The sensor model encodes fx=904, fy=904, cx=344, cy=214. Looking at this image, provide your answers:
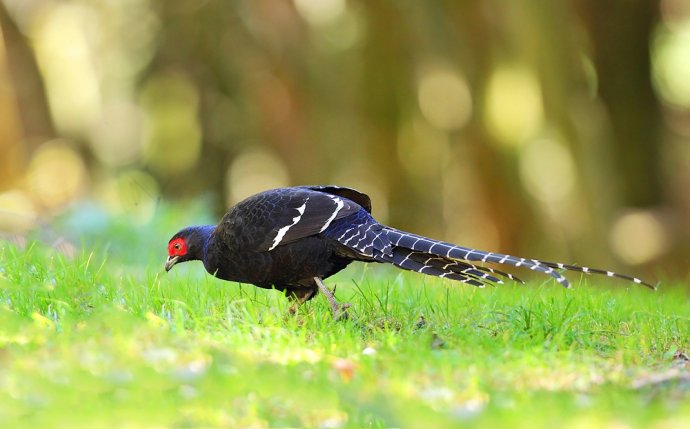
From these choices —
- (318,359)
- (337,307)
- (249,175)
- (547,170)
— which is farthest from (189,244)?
(249,175)

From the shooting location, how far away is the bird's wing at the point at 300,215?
245 inches

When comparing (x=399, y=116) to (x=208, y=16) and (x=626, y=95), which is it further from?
(x=208, y=16)

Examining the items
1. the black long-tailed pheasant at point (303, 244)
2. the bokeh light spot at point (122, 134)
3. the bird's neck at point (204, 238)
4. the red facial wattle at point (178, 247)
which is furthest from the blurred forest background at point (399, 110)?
the black long-tailed pheasant at point (303, 244)

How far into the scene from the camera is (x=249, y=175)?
20891 mm

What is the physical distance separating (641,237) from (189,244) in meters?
9.78

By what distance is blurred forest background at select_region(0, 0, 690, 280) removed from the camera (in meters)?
12.8

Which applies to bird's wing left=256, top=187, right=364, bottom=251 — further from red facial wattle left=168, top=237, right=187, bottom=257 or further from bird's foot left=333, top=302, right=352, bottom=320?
red facial wattle left=168, top=237, right=187, bottom=257

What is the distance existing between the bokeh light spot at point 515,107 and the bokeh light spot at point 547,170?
0.81 feet

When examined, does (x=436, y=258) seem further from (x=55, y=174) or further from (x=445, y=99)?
(x=55, y=174)

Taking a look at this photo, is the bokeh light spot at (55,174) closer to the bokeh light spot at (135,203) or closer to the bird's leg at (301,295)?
the bokeh light spot at (135,203)

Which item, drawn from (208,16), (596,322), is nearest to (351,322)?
(596,322)

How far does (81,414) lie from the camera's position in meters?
3.89

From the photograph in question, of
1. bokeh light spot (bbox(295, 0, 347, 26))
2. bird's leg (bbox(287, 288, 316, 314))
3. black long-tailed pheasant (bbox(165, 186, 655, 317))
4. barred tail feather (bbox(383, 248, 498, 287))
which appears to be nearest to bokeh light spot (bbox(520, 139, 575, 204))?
bokeh light spot (bbox(295, 0, 347, 26))

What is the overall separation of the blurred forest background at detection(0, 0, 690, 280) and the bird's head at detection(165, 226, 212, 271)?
3.98m
